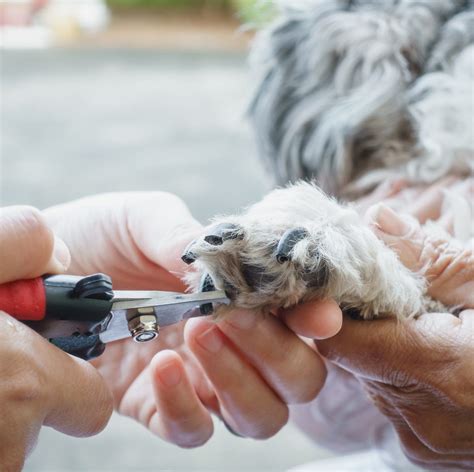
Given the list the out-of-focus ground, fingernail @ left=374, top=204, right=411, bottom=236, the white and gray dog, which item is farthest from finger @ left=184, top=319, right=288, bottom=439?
the out-of-focus ground

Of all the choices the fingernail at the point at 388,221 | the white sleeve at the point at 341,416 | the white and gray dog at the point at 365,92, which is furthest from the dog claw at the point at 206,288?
the white and gray dog at the point at 365,92

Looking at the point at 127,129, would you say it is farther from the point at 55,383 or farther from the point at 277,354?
the point at 55,383

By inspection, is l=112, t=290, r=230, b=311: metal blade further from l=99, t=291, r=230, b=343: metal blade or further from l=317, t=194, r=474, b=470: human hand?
l=317, t=194, r=474, b=470: human hand

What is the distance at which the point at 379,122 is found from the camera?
51.2 inches

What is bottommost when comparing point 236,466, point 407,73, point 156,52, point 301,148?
point 236,466

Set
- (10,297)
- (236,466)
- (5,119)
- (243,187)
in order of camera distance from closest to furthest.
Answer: (10,297), (236,466), (243,187), (5,119)

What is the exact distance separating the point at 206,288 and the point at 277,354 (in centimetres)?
14

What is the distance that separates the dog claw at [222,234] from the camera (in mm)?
683

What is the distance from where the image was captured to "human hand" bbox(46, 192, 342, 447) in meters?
0.80

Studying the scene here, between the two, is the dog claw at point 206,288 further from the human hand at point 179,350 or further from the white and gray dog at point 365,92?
the white and gray dog at point 365,92

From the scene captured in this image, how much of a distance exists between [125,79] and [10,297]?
2.22 m

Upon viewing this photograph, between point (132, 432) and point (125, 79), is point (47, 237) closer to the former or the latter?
point (132, 432)

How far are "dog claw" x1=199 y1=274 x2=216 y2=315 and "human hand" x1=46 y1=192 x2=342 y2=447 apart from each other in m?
0.04

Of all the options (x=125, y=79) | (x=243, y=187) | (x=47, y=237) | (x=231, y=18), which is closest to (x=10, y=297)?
(x=47, y=237)
